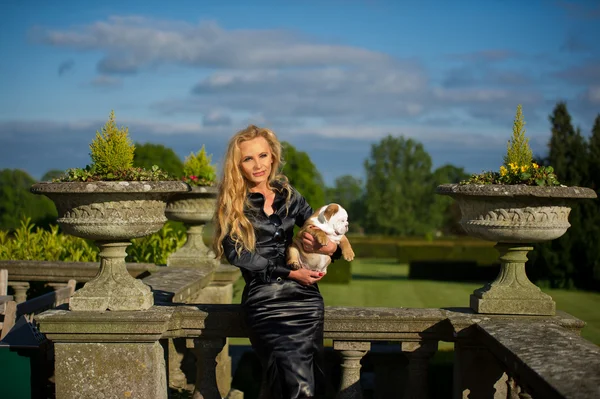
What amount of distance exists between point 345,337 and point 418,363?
56 cm

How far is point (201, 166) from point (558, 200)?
505 cm

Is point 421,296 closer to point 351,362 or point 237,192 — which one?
point 351,362

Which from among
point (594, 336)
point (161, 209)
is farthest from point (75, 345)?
point (594, 336)

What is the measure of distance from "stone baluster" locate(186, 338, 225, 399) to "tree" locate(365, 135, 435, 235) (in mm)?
71449

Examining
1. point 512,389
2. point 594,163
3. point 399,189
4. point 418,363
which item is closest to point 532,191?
point 512,389

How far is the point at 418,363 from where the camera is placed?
16.0 feet

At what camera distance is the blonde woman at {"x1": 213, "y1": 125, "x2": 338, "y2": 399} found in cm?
416

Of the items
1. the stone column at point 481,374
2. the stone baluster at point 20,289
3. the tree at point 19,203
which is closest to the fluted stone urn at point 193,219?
the stone baluster at point 20,289

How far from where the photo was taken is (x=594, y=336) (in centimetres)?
1438

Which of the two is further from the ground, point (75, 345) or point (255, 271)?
point (255, 271)

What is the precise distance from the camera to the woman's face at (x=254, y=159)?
4.59 meters

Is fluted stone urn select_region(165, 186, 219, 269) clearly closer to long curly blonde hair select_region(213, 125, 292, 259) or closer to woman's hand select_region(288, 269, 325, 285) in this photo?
long curly blonde hair select_region(213, 125, 292, 259)

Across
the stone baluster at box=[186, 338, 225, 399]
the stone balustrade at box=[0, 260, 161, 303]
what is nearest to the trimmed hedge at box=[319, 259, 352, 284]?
the stone balustrade at box=[0, 260, 161, 303]

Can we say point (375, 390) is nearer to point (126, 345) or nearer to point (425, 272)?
point (126, 345)
